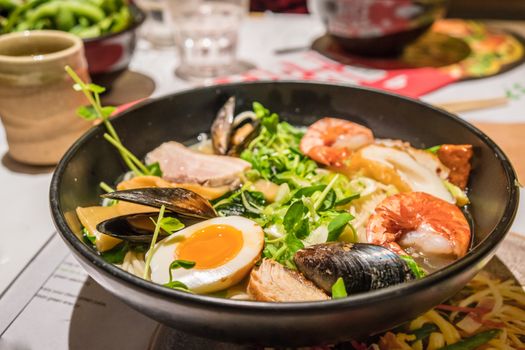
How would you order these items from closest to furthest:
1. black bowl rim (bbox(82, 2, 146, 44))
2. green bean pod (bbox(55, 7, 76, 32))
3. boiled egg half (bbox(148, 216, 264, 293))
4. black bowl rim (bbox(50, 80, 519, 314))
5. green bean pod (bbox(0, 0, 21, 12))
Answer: black bowl rim (bbox(50, 80, 519, 314))
boiled egg half (bbox(148, 216, 264, 293))
black bowl rim (bbox(82, 2, 146, 44))
green bean pod (bbox(55, 7, 76, 32))
green bean pod (bbox(0, 0, 21, 12))

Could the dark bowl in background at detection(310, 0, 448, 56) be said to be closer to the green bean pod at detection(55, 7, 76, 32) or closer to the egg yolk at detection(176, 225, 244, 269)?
the green bean pod at detection(55, 7, 76, 32)

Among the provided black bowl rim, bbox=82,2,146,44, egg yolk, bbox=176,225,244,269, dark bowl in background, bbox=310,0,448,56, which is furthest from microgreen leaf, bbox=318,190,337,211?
dark bowl in background, bbox=310,0,448,56

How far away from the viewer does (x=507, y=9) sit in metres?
5.01

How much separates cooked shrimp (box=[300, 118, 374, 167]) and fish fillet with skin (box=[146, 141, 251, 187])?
23cm

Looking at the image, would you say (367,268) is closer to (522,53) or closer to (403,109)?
(403,109)

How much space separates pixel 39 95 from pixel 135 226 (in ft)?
2.87

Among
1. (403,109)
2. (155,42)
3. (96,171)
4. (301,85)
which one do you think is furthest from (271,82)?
(155,42)

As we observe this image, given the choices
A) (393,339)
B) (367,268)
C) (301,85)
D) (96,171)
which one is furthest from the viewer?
(301,85)

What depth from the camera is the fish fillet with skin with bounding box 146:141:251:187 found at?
5.15 ft

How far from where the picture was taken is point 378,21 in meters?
2.78

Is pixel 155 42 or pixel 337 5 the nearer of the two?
pixel 337 5

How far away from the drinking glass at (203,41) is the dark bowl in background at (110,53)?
1.29 ft

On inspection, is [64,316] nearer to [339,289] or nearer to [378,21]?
[339,289]

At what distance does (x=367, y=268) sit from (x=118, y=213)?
676mm
